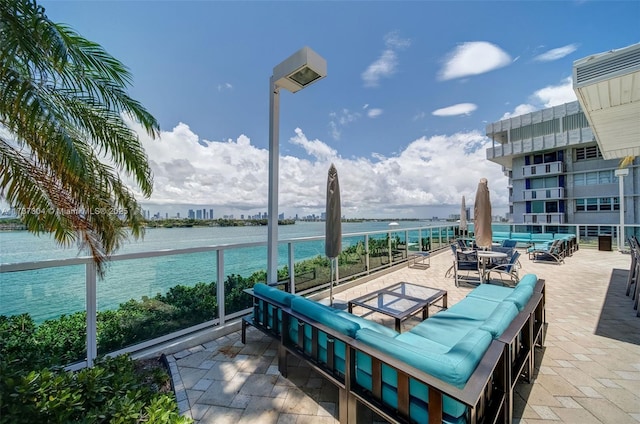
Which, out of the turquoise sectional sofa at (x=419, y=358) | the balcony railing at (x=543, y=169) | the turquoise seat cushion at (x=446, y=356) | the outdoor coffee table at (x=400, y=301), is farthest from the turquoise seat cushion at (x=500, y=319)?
the balcony railing at (x=543, y=169)

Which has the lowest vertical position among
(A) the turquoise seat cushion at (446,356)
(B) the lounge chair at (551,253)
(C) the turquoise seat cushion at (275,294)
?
(B) the lounge chair at (551,253)

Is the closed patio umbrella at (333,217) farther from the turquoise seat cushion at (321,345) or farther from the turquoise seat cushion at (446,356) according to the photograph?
the turquoise seat cushion at (446,356)

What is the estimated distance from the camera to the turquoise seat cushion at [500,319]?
177 cm

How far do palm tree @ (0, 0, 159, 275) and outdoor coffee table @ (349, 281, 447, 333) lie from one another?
11.1ft

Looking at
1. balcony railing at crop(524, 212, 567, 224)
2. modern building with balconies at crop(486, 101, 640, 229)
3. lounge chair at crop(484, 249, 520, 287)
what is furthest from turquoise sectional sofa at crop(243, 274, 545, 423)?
balcony railing at crop(524, 212, 567, 224)

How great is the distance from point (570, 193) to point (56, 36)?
98.8ft

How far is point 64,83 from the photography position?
8.68ft

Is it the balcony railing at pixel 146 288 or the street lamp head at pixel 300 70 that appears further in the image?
the street lamp head at pixel 300 70

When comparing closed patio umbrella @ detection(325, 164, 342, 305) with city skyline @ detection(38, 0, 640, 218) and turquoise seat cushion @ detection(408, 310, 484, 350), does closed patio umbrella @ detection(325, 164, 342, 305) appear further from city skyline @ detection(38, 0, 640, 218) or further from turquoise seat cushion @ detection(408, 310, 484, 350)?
turquoise seat cushion @ detection(408, 310, 484, 350)

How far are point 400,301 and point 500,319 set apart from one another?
6.36 feet

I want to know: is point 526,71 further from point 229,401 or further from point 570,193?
point 570,193

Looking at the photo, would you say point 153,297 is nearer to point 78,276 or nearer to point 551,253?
point 78,276

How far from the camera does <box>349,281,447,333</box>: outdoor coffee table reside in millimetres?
3238

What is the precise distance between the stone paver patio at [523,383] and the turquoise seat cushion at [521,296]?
790mm
